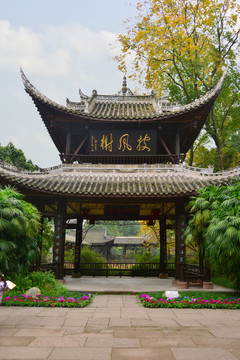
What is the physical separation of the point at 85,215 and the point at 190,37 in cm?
1336

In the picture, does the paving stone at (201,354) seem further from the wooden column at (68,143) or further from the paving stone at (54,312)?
the wooden column at (68,143)

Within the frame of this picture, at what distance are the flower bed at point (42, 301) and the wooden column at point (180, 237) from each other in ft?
14.8

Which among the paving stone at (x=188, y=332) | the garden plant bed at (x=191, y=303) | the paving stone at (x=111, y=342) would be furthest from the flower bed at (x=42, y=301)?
the paving stone at (x=188, y=332)

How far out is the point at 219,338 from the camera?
4680 millimetres

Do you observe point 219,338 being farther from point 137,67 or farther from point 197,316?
point 137,67

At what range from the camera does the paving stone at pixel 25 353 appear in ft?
12.1

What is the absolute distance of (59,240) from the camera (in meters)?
11.0

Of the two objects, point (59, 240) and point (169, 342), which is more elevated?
point (59, 240)

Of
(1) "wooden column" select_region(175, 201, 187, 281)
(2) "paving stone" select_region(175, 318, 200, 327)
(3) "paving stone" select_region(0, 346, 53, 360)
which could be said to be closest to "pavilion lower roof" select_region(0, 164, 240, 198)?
(1) "wooden column" select_region(175, 201, 187, 281)

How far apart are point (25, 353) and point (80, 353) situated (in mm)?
749

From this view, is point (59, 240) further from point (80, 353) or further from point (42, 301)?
point (80, 353)

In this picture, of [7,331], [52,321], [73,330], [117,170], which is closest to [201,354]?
[73,330]

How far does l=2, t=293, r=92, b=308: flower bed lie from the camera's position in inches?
274

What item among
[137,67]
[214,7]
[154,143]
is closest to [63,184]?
[154,143]
